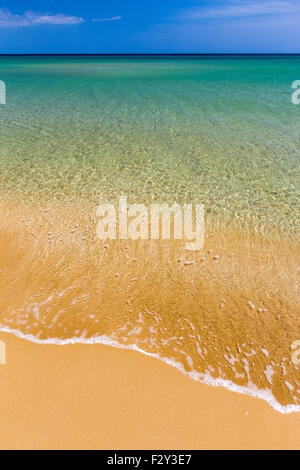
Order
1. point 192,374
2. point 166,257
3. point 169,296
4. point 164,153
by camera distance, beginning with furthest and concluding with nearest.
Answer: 1. point 164,153
2. point 166,257
3. point 169,296
4. point 192,374

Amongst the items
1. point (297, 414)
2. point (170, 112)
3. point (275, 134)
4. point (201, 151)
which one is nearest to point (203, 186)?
point (201, 151)

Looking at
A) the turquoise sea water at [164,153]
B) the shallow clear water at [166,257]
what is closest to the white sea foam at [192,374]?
the shallow clear water at [166,257]

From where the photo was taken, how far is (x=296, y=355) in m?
3.48

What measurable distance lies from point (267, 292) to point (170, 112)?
13.5 metres

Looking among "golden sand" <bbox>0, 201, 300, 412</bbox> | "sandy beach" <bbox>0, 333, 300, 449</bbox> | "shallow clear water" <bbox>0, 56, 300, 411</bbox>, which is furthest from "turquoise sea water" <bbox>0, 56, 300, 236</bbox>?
"sandy beach" <bbox>0, 333, 300, 449</bbox>

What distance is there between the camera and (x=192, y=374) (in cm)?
326

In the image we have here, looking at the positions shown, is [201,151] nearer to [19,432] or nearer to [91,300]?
[91,300]

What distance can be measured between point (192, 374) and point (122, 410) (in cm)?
90

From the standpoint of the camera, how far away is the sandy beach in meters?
2.67

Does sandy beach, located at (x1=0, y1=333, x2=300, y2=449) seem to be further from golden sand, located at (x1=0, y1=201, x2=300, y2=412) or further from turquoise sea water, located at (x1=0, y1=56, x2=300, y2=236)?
turquoise sea water, located at (x1=0, y1=56, x2=300, y2=236)

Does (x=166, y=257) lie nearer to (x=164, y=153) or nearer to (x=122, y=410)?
(x=122, y=410)

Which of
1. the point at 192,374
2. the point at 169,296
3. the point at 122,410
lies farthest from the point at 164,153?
the point at 122,410

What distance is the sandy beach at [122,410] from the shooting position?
2.67 meters

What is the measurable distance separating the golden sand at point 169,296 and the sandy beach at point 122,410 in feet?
0.89
